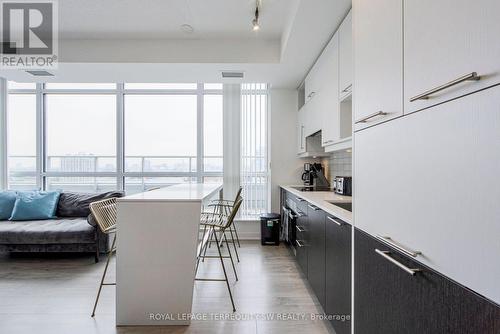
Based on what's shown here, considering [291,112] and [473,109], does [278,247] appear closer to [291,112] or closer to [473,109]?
[291,112]

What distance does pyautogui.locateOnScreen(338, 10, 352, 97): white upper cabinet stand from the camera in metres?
2.04

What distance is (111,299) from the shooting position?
2375 mm

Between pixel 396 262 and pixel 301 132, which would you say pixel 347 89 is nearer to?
pixel 396 262

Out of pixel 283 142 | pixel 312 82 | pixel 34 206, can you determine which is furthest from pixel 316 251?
pixel 34 206

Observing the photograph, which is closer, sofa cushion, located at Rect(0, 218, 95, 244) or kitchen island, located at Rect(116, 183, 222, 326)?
kitchen island, located at Rect(116, 183, 222, 326)

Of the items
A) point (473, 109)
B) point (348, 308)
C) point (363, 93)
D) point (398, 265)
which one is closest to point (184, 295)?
point (348, 308)

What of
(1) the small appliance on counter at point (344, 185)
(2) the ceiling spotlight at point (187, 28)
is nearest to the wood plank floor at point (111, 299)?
(1) the small appliance on counter at point (344, 185)

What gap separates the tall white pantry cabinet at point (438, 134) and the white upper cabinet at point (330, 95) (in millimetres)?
1095

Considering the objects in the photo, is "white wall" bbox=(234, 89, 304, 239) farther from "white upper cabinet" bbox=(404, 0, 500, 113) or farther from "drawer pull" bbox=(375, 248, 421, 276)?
"white upper cabinet" bbox=(404, 0, 500, 113)

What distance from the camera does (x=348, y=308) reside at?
1.53 metres

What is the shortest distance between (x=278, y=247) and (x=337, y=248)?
2299mm

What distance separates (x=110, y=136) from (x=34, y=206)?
62.5 inches

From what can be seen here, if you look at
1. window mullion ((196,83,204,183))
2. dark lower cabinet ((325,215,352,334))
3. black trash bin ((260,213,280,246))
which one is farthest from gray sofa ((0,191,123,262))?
dark lower cabinet ((325,215,352,334))
